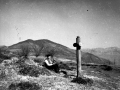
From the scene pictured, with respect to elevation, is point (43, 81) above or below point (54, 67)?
below

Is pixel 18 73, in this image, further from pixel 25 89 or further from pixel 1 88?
pixel 25 89

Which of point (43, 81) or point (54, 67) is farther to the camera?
point (54, 67)

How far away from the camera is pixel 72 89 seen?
709 centimetres

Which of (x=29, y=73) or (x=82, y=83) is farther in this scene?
(x=29, y=73)

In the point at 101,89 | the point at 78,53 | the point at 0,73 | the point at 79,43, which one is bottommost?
the point at 101,89

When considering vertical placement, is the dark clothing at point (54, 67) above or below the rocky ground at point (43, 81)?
above

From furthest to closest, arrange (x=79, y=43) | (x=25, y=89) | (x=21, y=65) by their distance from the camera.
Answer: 1. (x=21, y=65)
2. (x=79, y=43)
3. (x=25, y=89)

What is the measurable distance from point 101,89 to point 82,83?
1425 mm

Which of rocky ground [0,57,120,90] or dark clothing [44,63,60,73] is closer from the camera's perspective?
rocky ground [0,57,120,90]

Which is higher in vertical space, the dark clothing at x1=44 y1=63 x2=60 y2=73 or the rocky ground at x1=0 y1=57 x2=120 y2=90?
the dark clothing at x1=44 y1=63 x2=60 y2=73

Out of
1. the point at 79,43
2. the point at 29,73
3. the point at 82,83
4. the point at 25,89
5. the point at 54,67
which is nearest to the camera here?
the point at 25,89

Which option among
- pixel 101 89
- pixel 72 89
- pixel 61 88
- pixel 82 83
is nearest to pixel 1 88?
pixel 61 88

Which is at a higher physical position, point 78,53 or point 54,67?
point 78,53

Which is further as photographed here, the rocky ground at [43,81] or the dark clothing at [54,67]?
the dark clothing at [54,67]
